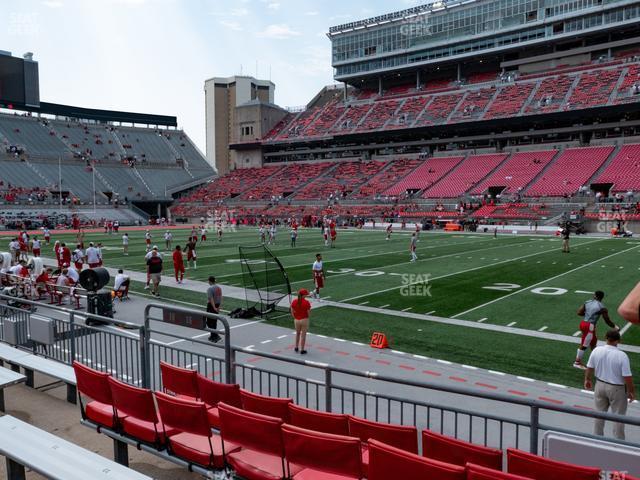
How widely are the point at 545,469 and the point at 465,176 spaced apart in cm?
6033

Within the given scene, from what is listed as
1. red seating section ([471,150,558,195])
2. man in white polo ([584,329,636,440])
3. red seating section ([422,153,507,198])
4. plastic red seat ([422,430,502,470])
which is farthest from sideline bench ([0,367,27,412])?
red seating section ([422,153,507,198])

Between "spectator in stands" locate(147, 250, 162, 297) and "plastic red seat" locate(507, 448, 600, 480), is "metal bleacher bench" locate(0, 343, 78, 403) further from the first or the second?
"spectator in stands" locate(147, 250, 162, 297)

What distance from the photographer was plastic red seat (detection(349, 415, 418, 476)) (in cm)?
382

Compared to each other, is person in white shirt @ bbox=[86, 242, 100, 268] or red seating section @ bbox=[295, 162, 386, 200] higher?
red seating section @ bbox=[295, 162, 386, 200]

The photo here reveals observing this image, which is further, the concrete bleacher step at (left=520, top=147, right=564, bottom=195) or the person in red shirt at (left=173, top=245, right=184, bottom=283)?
the concrete bleacher step at (left=520, top=147, right=564, bottom=195)

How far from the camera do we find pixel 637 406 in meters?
7.65

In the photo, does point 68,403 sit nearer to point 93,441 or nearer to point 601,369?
point 93,441

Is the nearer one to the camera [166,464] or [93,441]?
[166,464]

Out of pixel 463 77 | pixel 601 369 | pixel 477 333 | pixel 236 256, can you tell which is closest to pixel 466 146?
pixel 463 77

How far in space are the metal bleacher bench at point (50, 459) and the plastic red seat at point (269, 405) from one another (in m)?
1.14

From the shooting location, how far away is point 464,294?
653 inches

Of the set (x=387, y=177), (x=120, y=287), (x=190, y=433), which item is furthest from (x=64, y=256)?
(x=387, y=177)

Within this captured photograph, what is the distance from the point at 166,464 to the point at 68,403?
7.55 ft

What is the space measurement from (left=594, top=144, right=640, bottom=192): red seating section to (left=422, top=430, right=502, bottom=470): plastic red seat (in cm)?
5187
